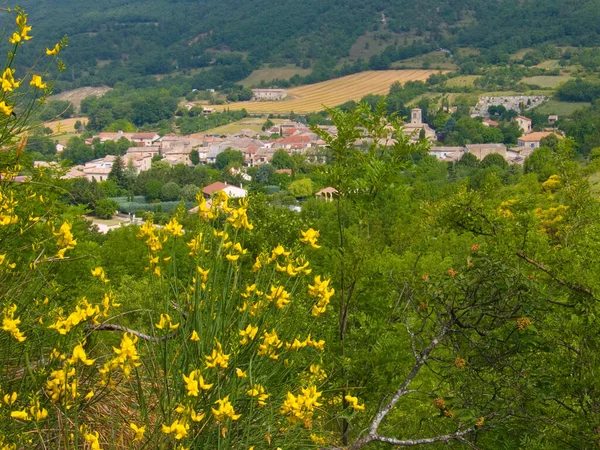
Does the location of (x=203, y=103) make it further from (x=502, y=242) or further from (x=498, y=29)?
(x=502, y=242)

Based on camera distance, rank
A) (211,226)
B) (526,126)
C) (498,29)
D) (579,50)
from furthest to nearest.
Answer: (498,29) → (579,50) → (526,126) → (211,226)

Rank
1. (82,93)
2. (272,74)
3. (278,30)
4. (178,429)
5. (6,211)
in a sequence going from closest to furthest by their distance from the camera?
(178,429) → (6,211) → (82,93) → (272,74) → (278,30)

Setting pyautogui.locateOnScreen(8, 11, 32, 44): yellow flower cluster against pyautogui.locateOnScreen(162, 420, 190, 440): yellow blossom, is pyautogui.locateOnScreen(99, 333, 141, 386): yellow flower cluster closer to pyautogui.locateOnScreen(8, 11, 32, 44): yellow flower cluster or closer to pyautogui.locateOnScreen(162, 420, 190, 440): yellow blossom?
pyautogui.locateOnScreen(162, 420, 190, 440): yellow blossom

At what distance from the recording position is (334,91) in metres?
100

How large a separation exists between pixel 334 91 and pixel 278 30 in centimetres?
4235

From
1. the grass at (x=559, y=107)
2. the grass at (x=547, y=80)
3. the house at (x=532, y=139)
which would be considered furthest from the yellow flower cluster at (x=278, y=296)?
the grass at (x=547, y=80)

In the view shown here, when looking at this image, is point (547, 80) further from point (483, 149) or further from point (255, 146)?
point (255, 146)

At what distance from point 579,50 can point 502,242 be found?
109 metres

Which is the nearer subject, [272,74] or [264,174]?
[264,174]

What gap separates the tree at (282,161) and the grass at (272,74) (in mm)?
51919

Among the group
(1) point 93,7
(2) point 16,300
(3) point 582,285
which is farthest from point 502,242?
(1) point 93,7

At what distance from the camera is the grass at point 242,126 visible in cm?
8312

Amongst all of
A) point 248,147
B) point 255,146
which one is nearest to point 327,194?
point 248,147

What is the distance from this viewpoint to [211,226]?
2.56m
